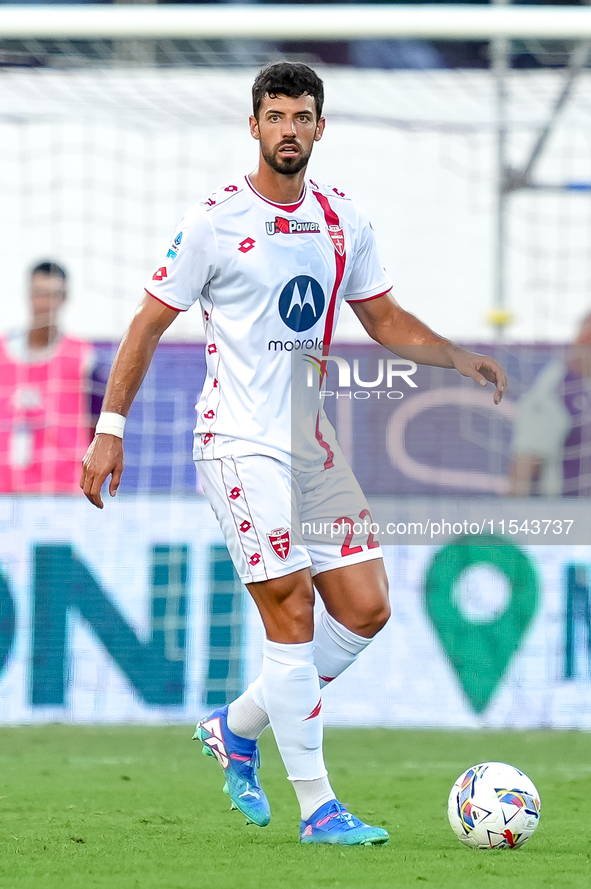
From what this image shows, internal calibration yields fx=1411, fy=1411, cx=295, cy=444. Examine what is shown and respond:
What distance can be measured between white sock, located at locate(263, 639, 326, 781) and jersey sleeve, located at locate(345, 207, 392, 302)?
115 centimetres

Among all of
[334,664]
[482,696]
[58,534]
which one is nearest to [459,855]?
[334,664]

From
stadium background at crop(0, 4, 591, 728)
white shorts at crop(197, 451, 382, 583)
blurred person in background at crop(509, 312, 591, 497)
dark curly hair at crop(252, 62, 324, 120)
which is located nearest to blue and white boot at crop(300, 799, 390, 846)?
white shorts at crop(197, 451, 382, 583)

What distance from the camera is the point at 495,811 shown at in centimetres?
389

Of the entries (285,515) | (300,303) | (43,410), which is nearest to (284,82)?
(300,303)

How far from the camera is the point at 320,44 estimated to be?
8711 millimetres

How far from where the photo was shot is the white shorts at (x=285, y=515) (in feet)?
13.2

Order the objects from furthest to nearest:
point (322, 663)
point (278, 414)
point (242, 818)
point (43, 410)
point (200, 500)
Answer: point (43, 410) → point (200, 500) → point (242, 818) → point (322, 663) → point (278, 414)

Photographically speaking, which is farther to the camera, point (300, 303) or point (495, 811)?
point (300, 303)

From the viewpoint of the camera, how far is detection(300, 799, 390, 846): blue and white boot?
12.9 feet

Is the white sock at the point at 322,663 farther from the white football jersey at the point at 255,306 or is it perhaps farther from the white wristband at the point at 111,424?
the white wristband at the point at 111,424

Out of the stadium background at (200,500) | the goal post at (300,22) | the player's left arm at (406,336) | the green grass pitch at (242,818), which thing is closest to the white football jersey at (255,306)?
the player's left arm at (406,336)

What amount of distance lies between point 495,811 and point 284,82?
7.01ft

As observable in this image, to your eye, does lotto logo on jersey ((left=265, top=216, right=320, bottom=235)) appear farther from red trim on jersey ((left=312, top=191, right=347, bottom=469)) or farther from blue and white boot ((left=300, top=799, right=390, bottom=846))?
blue and white boot ((left=300, top=799, right=390, bottom=846))

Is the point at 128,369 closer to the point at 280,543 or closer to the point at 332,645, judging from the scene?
the point at 280,543
